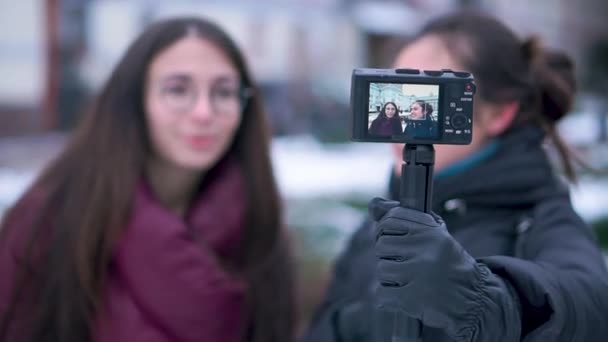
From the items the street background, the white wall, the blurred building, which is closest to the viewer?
the street background

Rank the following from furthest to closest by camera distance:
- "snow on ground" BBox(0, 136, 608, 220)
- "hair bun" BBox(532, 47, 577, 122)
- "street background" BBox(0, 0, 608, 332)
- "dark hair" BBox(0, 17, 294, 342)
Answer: "snow on ground" BBox(0, 136, 608, 220)
"street background" BBox(0, 0, 608, 332)
"dark hair" BBox(0, 17, 294, 342)
"hair bun" BBox(532, 47, 577, 122)

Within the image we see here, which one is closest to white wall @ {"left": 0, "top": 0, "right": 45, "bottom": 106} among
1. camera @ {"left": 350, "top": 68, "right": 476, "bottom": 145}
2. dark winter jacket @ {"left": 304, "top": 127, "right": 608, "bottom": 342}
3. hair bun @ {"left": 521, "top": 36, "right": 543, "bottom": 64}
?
dark winter jacket @ {"left": 304, "top": 127, "right": 608, "bottom": 342}

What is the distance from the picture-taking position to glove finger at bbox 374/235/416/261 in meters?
1.00

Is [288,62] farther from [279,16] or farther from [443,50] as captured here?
[443,50]

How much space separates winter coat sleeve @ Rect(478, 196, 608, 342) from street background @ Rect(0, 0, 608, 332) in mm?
2307

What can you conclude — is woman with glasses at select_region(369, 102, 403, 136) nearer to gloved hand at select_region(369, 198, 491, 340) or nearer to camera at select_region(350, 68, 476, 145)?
camera at select_region(350, 68, 476, 145)

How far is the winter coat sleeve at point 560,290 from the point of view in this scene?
108 centimetres

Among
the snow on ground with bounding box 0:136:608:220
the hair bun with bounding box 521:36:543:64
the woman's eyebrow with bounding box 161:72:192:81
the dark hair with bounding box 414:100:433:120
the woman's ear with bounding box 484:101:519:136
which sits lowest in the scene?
the snow on ground with bounding box 0:136:608:220

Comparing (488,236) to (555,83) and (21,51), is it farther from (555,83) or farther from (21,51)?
(21,51)

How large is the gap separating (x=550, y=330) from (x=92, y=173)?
1.50 m

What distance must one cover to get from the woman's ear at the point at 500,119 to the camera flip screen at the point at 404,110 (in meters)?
0.62

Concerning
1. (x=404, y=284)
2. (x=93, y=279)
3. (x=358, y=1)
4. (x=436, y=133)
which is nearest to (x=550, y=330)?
(x=404, y=284)

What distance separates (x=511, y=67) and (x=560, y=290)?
28.1 inches

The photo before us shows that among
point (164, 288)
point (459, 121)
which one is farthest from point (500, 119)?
point (164, 288)
